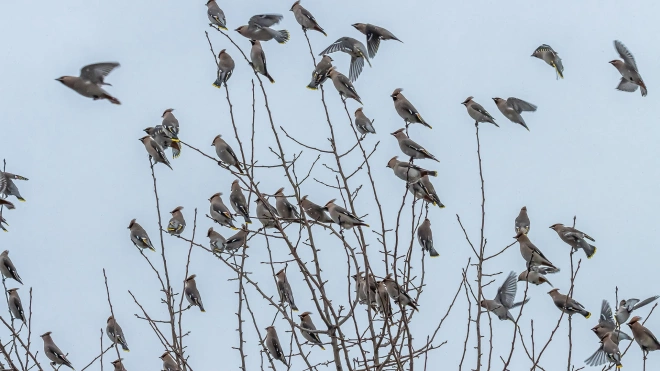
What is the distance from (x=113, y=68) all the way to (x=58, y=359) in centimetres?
467

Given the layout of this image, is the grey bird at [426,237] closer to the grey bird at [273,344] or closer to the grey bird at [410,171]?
the grey bird at [410,171]

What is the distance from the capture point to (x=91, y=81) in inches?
254

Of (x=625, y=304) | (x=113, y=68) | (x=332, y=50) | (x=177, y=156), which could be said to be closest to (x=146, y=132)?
(x=177, y=156)

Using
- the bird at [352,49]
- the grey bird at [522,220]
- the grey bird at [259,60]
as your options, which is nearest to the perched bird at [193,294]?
the grey bird at [259,60]

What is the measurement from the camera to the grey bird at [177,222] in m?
10.4

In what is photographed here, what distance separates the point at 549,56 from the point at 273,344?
12.0 feet

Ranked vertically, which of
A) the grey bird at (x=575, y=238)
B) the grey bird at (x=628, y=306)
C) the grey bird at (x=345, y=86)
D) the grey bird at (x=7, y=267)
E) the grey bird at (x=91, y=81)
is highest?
the grey bird at (x=345, y=86)

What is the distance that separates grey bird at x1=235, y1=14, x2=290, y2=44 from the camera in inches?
319

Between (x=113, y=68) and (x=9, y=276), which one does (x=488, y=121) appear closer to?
(x=113, y=68)

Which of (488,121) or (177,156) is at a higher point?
(177,156)

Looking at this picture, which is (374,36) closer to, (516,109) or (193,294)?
(516,109)

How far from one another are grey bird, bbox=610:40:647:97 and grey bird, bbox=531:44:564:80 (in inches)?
18.7

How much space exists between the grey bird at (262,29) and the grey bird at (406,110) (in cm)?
106

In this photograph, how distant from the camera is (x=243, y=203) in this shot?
8664 mm
